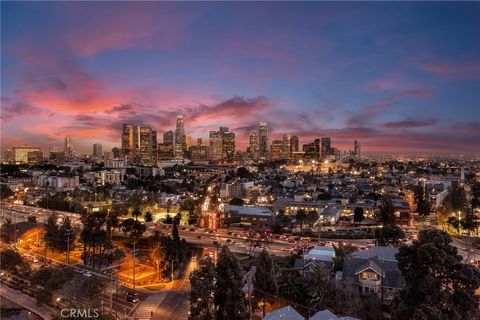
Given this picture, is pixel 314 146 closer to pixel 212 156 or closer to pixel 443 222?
pixel 212 156

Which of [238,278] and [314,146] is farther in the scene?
[314,146]

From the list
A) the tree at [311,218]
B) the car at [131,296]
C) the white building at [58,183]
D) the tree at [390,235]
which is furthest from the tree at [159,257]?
the white building at [58,183]

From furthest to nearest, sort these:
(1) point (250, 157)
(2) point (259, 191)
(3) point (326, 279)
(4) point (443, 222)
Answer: (1) point (250, 157)
(2) point (259, 191)
(4) point (443, 222)
(3) point (326, 279)

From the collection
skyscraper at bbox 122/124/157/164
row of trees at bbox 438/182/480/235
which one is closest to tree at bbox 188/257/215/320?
row of trees at bbox 438/182/480/235

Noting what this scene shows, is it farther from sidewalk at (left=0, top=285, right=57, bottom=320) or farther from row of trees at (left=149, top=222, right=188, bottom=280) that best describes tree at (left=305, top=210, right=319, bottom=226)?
sidewalk at (left=0, top=285, right=57, bottom=320)

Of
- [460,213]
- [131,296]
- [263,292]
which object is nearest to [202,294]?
[263,292]

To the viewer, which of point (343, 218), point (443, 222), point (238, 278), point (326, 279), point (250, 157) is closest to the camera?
point (238, 278)

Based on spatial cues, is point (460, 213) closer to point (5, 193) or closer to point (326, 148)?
point (5, 193)

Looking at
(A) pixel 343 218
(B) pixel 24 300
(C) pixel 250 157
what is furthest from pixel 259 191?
(C) pixel 250 157
